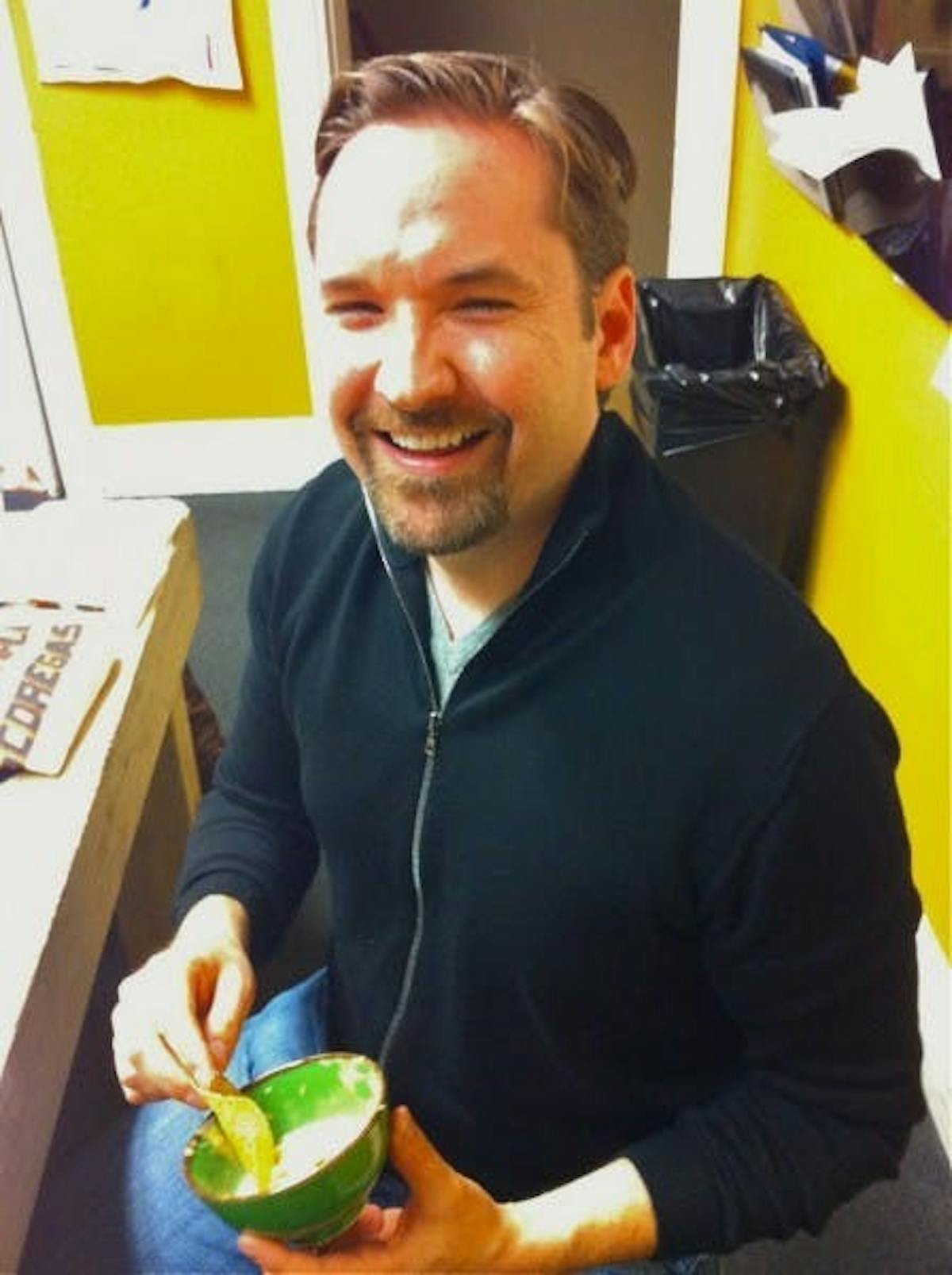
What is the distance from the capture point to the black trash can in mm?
2008

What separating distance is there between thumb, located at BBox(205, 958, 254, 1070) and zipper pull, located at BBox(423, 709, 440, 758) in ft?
0.79

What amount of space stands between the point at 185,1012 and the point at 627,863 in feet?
1.10

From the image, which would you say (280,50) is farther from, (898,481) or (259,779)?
(259,779)

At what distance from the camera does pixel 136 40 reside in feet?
8.09

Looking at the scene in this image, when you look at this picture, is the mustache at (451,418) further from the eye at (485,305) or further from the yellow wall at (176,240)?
the yellow wall at (176,240)

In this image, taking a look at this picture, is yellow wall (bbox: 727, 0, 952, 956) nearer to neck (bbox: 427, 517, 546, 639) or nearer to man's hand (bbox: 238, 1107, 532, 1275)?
neck (bbox: 427, 517, 546, 639)

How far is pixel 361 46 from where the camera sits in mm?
3543

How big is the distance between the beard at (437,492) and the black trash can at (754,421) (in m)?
1.28

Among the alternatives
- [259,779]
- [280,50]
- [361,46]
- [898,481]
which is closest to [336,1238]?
[259,779]

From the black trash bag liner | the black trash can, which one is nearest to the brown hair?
the black trash bag liner

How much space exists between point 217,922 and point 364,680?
0.80 ft

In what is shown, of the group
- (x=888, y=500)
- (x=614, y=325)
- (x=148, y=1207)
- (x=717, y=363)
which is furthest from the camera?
(x=717, y=363)

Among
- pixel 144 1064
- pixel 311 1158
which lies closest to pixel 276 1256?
pixel 311 1158

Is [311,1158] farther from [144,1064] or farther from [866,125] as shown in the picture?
[866,125]
